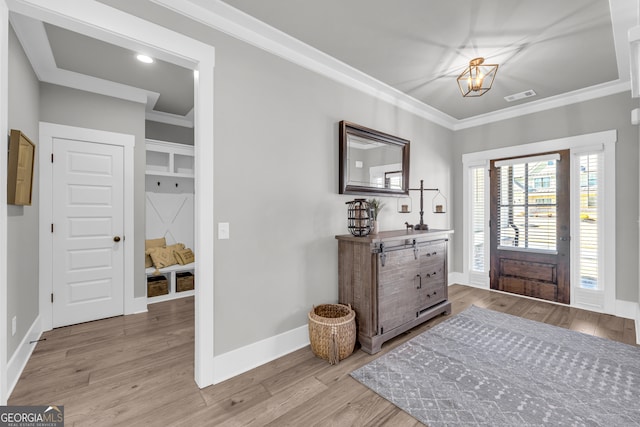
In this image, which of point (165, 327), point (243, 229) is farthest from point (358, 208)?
point (165, 327)

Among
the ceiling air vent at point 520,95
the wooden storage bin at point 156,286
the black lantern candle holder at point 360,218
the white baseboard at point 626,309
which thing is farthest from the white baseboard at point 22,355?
the white baseboard at point 626,309

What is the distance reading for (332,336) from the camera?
2297mm

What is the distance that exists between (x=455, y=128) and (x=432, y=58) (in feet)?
7.69

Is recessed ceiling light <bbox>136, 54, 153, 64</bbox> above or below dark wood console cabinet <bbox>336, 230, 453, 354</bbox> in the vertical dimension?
above

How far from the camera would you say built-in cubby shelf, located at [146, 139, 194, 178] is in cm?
422

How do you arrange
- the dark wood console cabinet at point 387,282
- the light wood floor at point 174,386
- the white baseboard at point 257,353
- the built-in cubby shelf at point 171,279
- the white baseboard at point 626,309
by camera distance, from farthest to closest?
the built-in cubby shelf at point 171,279 → the white baseboard at point 626,309 → the dark wood console cabinet at point 387,282 → the white baseboard at point 257,353 → the light wood floor at point 174,386

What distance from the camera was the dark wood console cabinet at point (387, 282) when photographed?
2520 millimetres

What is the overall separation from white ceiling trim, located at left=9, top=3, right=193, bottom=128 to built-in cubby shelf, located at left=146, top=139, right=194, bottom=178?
0.56 meters

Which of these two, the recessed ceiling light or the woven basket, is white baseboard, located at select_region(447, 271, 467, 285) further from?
the recessed ceiling light

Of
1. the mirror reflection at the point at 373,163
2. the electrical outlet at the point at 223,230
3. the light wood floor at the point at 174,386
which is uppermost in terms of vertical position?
the mirror reflection at the point at 373,163

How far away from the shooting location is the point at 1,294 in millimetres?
1464

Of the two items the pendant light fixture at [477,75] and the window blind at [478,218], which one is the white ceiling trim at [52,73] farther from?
→ the window blind at [478,218]

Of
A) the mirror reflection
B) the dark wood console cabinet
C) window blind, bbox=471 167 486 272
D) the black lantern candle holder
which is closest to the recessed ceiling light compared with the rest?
the mirror reflection

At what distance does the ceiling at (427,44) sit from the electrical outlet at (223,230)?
5.06 feet
